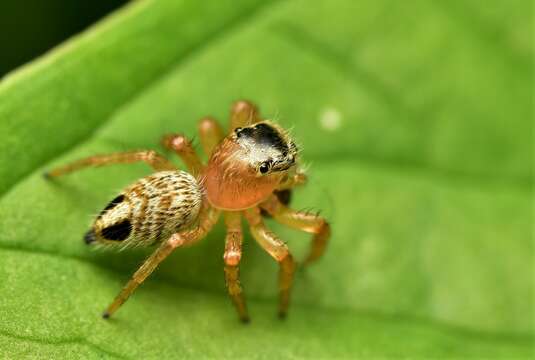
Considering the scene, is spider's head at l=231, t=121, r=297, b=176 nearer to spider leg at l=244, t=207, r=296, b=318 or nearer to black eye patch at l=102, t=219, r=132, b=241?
spider leg at l=244, t=207, r=296, b=318

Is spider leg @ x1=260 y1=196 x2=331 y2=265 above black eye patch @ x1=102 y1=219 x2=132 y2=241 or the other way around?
above

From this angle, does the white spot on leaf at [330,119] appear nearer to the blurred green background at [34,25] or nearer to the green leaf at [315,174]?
the green leaf at [315,174]

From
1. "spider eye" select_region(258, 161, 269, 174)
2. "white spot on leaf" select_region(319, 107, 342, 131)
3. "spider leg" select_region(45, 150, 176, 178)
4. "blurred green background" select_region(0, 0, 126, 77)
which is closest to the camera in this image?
"spider leg" select_region(45, 150, 176, 178)

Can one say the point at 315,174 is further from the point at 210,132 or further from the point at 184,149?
the point at 184,149

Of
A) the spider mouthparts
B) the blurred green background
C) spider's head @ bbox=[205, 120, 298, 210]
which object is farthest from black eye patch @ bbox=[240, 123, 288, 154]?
the blurred green background

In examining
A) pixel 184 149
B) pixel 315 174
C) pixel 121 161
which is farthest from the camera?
pixel 315 174

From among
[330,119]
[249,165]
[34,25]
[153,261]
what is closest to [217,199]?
[249,165]

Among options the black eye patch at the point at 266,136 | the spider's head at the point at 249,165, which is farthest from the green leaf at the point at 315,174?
the black eye patch at the point at 266,136
